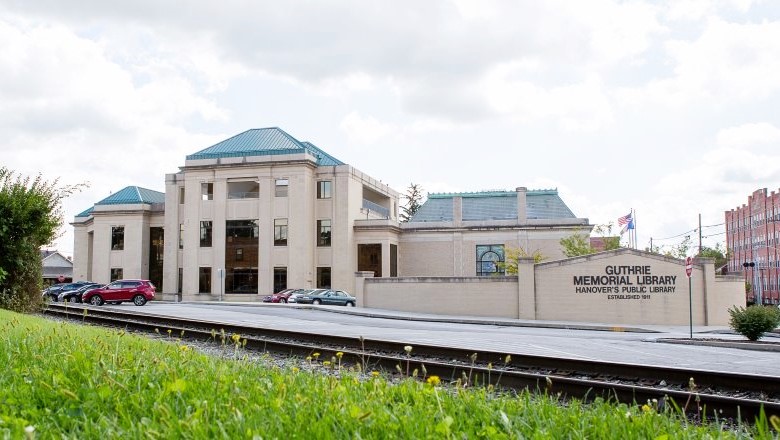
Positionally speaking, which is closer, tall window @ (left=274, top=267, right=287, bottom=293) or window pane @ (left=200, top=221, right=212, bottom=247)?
tall window @ (left=274, top=267, right=287, bottom=293)

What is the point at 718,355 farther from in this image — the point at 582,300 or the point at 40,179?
the point at 40,179

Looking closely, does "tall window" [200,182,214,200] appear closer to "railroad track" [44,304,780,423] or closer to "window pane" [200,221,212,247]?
"window pane" [200,221,212,247]

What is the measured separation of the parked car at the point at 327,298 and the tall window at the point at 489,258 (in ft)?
51.3

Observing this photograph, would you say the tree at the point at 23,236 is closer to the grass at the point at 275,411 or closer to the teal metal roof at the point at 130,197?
the grass at the point at 275,411

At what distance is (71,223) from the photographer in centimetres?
7188

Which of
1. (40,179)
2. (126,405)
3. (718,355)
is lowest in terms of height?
(718,355)

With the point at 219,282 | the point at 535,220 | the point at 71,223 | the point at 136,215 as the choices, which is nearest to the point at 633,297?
the point at 535,220

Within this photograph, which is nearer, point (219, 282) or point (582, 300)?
point (582, 300)

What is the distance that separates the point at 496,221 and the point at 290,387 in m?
54.5

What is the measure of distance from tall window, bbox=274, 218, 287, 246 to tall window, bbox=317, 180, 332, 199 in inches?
151

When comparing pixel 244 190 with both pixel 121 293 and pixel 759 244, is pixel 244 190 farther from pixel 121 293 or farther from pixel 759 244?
pixel 759 244

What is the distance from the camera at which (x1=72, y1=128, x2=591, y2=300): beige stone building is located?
188 feet

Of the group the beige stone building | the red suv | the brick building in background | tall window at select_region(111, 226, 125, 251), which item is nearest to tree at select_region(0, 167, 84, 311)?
the red suv

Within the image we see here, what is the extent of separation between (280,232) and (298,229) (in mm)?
1789
